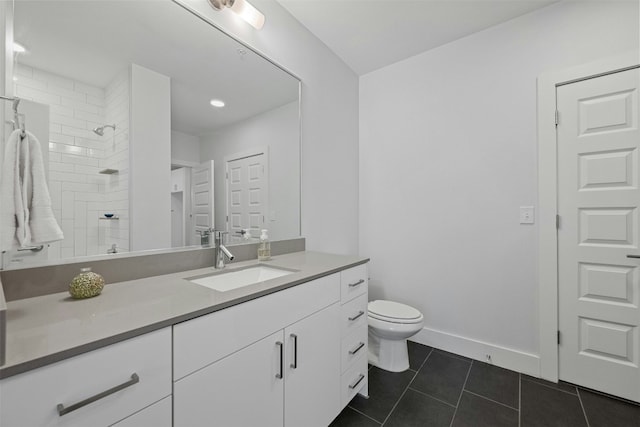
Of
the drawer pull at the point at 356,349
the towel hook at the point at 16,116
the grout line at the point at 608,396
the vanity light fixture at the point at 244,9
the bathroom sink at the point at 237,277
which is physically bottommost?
the grout line at the point at 608,396

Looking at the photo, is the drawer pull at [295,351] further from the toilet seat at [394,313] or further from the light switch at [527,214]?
the light switch at [527,214]

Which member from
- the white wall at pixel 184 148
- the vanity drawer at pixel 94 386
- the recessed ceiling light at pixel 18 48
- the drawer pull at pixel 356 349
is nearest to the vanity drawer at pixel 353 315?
the drawer pull at pixel 356 349

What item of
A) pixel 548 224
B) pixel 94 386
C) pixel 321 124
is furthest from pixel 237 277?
pixel 548 224

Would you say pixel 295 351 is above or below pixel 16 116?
below

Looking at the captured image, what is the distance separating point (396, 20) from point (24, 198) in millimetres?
2237

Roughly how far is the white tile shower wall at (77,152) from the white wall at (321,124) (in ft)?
2.82

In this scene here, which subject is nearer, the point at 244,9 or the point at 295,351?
the point at 295,351

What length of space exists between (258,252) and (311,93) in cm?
129

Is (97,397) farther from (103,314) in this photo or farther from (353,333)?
(353,333)

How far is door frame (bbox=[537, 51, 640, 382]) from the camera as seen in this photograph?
1.71m

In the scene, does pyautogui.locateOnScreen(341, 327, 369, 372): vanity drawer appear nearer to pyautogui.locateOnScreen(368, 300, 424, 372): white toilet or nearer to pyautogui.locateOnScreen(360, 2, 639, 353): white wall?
pyautogui.locateOnScreen(368, 300, 424, 372): white toilet

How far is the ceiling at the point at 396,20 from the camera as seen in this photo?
5.71ft

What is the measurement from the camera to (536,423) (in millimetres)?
1371

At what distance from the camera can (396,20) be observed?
74.0 inches
